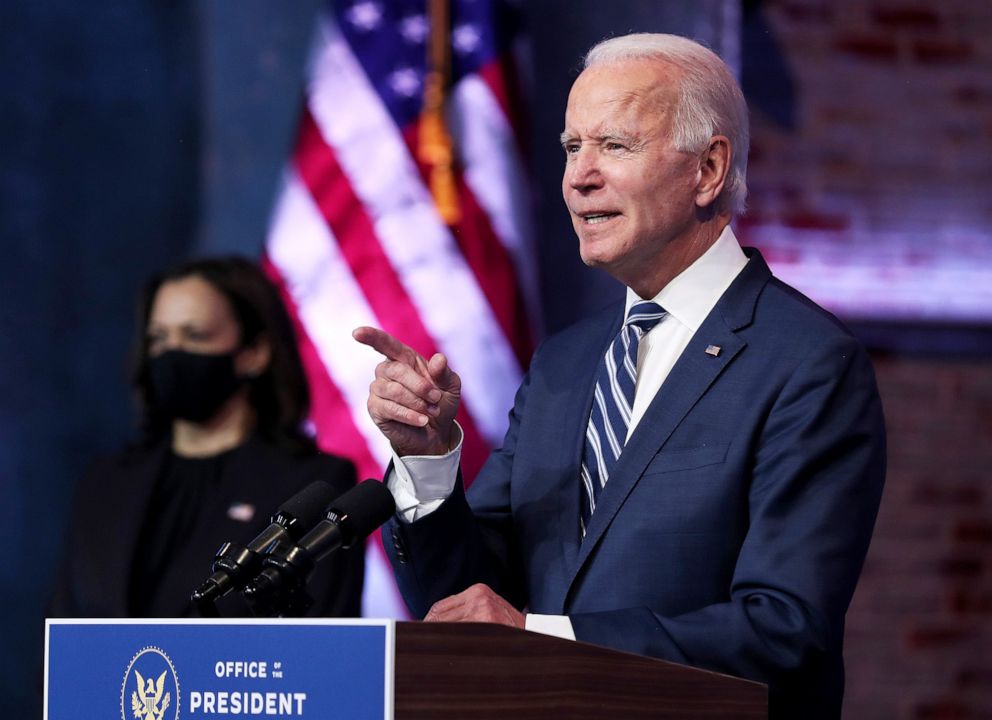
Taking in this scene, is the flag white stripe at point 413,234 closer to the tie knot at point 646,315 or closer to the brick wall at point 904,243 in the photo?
the brick wall at point 904,243

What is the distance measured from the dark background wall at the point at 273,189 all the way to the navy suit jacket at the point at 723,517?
6.54ft

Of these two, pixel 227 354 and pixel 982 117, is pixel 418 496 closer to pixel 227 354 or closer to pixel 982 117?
pixel 227 354

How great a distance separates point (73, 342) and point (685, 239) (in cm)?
274

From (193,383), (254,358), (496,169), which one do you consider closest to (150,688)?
(193,383)

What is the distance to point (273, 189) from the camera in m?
4.17

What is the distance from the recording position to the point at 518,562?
224 centimetres

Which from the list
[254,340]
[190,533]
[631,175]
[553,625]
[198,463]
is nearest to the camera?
[553,625]

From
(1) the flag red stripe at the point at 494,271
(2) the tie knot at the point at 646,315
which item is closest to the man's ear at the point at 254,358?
(1) the flag red stripe at the point at 494,271

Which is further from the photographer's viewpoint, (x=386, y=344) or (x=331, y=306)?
(x=331, y=306)

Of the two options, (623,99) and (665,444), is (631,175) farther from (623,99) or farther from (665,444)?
(665,444)

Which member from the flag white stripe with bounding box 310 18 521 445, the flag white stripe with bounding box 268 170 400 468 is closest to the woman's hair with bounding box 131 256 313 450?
the flag white stripe with bounding box 268 170 400 468

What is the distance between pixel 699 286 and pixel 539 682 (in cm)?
88

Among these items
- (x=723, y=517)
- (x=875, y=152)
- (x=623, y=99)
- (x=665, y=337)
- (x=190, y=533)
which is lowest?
(x=190, y=533)

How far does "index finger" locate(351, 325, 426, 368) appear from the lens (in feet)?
5.72
